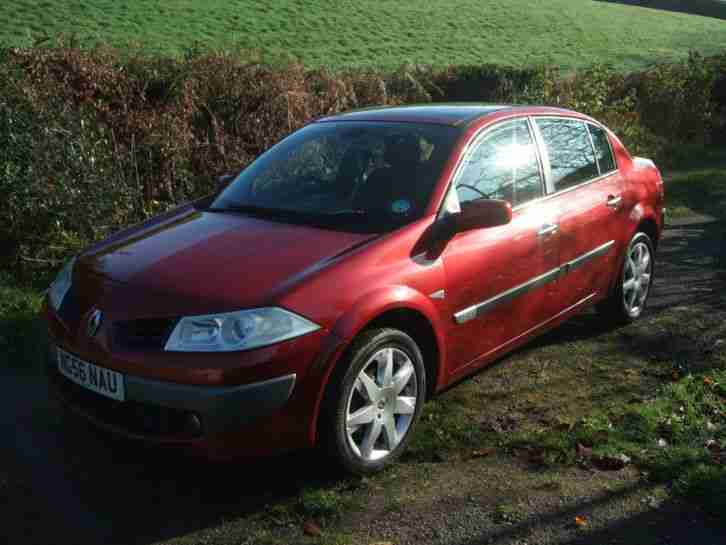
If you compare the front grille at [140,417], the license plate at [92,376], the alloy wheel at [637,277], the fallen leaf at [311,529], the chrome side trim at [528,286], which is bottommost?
the fallen leaf at [311,529]

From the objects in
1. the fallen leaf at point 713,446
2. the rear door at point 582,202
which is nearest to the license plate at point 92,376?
the rear door at point 582,202

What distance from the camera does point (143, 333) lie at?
3463mm

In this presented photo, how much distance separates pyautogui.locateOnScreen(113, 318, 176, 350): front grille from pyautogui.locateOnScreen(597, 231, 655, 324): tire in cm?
365

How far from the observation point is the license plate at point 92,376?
344 cm

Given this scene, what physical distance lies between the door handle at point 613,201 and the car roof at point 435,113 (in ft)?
2.58

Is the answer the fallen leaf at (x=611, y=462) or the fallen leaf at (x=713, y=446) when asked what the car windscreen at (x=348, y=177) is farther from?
the fallen leaf at (x=713, y=446)

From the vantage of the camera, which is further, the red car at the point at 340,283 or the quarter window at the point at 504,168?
the quarter window at the point at 504,168

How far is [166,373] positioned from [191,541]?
71 cm

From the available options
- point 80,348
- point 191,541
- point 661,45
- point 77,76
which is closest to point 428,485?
point 191,541

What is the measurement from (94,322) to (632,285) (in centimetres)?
415

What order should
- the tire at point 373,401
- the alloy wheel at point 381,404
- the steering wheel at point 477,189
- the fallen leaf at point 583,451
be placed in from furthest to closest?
the steering wheel at point 477,189 < the fallen leaf at point 583,451 < the alloy wheel at point 381,404 < the tire at point 373,401

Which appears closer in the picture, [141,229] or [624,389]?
[141,229]

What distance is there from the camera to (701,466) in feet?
12.7

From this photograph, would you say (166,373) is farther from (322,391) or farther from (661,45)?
(661,45)
